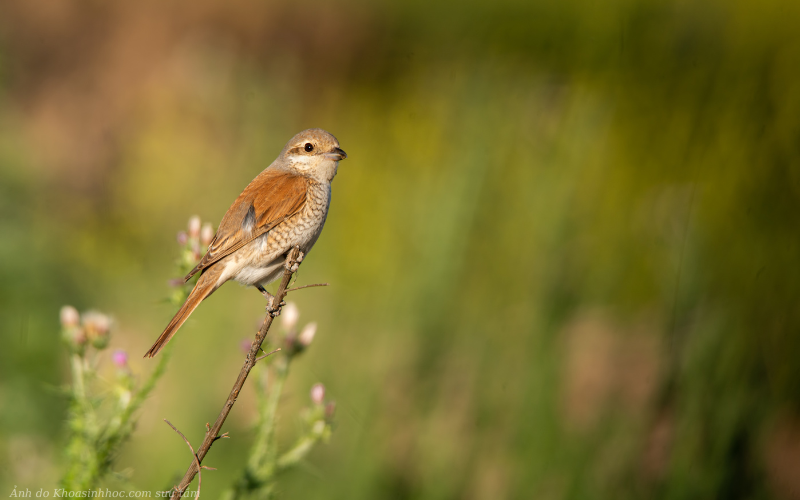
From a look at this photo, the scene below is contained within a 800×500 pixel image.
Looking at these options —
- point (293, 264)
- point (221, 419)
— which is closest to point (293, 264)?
point (293, 264)

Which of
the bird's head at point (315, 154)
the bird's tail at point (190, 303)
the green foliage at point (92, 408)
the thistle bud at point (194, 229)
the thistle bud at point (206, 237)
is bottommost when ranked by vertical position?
the green foliage at point (92, 408)

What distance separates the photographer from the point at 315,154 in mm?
2150

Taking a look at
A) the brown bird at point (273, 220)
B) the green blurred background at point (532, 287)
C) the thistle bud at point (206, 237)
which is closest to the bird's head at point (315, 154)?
the brown bird at point (273, 220)

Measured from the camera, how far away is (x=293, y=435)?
366 cm

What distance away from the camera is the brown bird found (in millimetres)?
1964

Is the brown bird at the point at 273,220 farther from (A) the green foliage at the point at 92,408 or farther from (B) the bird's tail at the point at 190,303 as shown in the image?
(A) the green foliage at the point at 92,408

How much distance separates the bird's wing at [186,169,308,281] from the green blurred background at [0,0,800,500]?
498 millimetres

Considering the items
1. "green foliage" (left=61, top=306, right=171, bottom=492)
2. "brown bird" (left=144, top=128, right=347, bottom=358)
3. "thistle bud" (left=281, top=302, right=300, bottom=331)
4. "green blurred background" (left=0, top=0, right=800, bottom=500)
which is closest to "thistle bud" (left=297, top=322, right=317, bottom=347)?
"thistle bud" (left=281, top=302, right=300, bottom=331)

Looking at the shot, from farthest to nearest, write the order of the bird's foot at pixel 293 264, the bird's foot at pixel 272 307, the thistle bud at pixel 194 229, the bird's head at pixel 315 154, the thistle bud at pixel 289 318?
1. the bird's head at pixel 315 154
2. the thistle bud at pixel 289 318
3. the thistle bud at pixel 194 229
4. the bird's foot at pixel 293 264
5. the bird's foot at pixel 272 307

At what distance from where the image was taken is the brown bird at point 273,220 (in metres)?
1.96

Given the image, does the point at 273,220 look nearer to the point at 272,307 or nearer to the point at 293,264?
the point at 293,264

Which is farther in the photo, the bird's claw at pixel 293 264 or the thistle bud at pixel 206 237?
the thistle bud at pixel 206 237

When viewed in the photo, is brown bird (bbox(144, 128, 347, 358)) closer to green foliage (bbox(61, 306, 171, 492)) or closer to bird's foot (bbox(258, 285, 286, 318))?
bird's foot (bbox(258, 285, 286, 318))

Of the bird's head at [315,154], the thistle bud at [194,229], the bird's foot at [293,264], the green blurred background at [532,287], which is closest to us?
the bird's foot at [293,264]
